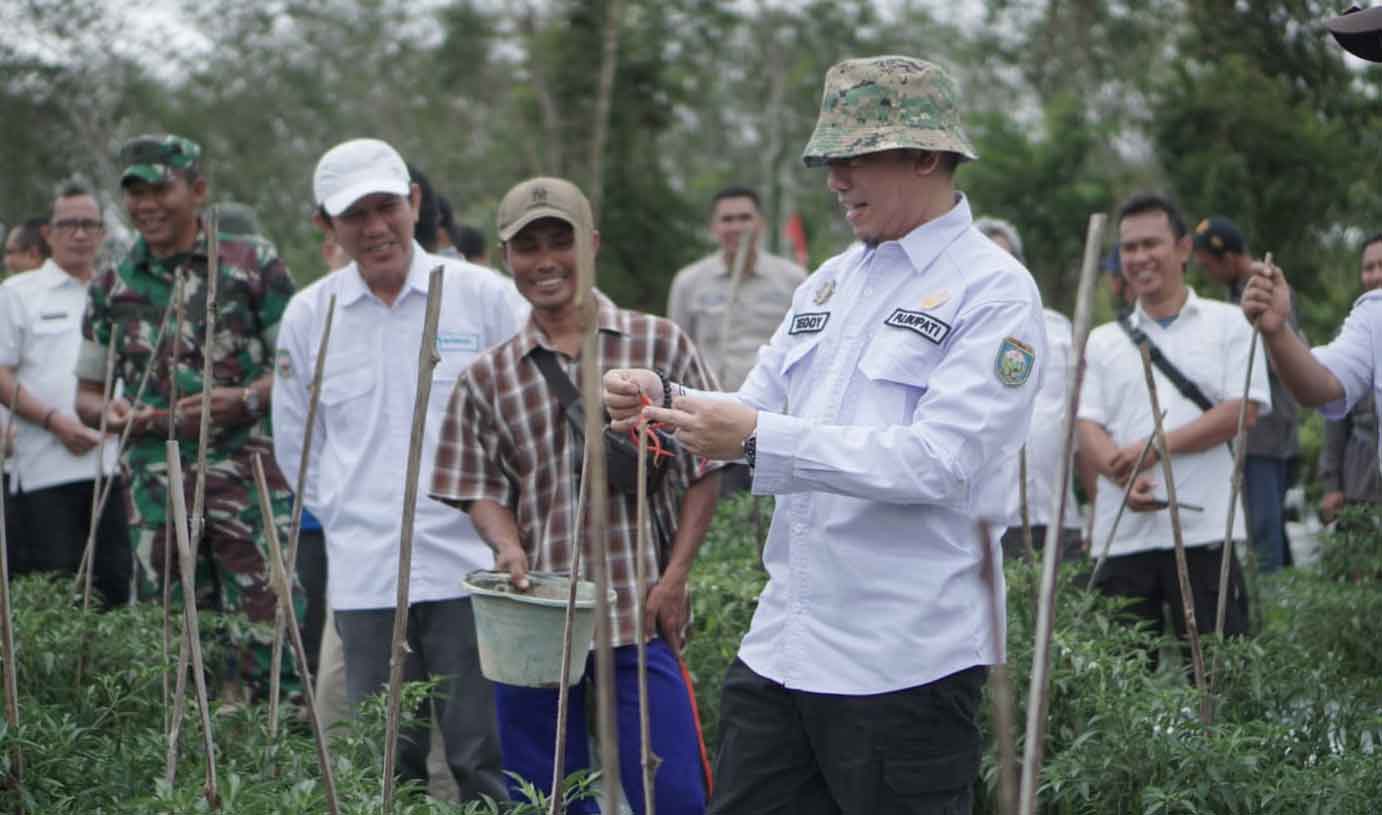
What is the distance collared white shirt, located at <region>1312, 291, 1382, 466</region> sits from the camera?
12.2 ft

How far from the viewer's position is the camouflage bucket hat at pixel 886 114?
9.36 ft

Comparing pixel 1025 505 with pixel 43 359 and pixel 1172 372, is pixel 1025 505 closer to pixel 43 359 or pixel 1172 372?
pixel 1172 372

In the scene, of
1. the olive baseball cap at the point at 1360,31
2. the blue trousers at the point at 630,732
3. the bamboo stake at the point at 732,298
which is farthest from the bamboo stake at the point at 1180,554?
the bamboo stake at the point at 732,298

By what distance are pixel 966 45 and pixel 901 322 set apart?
32460 mm

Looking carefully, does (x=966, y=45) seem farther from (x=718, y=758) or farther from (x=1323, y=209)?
(x=718, y=758)

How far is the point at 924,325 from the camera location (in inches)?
111

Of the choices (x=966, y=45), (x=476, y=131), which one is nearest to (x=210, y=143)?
(x=476, y=131)

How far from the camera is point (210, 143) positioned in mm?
31141

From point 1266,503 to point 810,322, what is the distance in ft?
15.6

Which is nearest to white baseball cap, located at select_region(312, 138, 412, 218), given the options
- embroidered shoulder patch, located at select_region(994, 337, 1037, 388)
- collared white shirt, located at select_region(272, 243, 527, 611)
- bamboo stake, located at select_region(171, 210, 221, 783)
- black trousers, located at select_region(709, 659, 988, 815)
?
collared white shirt, located at select_region(272, 243, 527, 611)

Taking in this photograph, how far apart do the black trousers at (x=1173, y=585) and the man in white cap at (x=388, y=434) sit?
2.09 metres

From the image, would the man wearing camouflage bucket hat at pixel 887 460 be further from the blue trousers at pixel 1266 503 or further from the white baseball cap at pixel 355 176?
the blue trousers at pixel 1266 503

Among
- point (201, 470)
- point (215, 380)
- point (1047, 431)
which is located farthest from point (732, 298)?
point (201, 470)

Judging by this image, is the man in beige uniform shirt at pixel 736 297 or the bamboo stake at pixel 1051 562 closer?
the bamboo stake at pixel 1051 562
